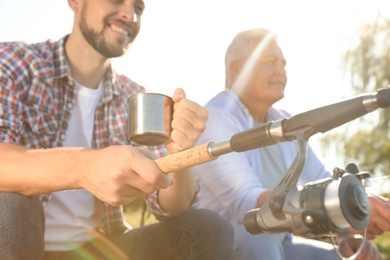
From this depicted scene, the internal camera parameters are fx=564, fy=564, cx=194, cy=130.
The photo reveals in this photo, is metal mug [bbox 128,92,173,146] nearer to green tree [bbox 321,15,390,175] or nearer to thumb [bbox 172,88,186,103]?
thumb [bbox 172,88,186,103]

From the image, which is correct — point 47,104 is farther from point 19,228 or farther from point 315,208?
point 315,208

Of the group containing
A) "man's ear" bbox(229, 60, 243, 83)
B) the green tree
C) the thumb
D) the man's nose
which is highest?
the man's nose

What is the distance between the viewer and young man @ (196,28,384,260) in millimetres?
2639

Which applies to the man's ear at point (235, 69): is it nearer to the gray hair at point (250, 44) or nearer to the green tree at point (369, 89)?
the gray hair at point (250, 44)

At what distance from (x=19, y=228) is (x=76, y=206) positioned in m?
0.79

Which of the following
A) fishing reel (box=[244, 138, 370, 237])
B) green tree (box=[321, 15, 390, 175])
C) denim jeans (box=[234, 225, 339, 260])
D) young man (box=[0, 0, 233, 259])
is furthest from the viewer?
green tree (box=[321, 15, 390, 175])

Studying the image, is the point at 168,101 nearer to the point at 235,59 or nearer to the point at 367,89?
the point at 235,59

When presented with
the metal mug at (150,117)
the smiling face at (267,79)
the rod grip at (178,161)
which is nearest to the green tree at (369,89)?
the smiling face at (267,79)

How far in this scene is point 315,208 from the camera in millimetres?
1253

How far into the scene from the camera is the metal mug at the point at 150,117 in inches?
80.7

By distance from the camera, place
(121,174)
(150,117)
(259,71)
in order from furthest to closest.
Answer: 1. (259,71)
2. (150,117)
3. (121,174)

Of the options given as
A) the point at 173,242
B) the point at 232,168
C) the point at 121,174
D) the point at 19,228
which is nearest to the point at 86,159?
the point at 121,174

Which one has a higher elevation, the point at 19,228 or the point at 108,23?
the point at 108,23

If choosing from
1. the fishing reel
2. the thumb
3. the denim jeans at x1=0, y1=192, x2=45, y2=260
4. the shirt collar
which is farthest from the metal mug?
the fishing reel
